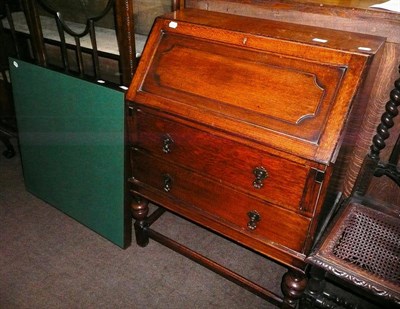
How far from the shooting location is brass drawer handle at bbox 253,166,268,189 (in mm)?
1284

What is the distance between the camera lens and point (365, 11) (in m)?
1.42

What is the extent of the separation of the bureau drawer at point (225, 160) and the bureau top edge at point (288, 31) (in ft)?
1.49

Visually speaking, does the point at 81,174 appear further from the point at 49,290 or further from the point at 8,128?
the point at 8,128

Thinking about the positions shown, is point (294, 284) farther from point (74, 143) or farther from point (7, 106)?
point (7, 106)

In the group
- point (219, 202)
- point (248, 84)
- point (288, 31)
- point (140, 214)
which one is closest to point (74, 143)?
point (140, 214)

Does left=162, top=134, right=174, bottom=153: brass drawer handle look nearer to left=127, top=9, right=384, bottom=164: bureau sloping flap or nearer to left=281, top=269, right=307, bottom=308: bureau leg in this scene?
left=127, top=9, right=384, bottom=164: bureau sloping flap

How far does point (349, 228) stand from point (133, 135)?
1.11 metres

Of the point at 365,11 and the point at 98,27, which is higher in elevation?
the point at 365,11

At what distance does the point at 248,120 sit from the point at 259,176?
23cm

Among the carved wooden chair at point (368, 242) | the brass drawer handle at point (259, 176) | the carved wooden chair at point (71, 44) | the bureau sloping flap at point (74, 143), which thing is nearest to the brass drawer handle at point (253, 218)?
the brass drawer handle at point (259, 176)

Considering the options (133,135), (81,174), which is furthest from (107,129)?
(81,174)

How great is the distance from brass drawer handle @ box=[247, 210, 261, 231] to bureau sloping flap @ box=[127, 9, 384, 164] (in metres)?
0.36

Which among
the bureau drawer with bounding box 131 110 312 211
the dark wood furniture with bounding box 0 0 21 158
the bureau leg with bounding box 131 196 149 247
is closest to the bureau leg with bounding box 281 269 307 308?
the bureau drawer with bounding box 131 110 312 211

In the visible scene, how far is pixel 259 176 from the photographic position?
1.30 meters
